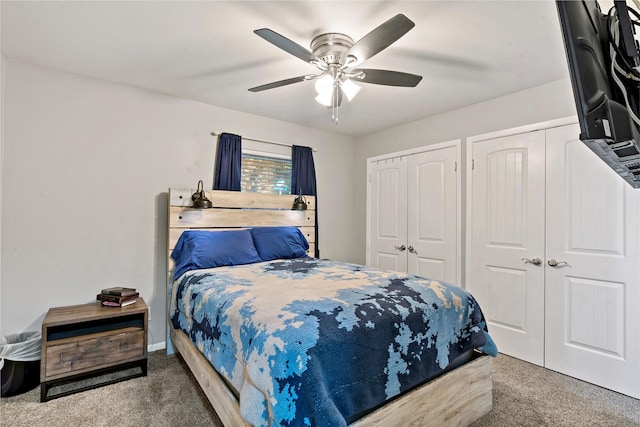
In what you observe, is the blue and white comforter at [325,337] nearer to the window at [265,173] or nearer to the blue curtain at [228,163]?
the blue curtain at [228,163]

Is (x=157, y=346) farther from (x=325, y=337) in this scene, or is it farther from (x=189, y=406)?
(x=325, y=337)

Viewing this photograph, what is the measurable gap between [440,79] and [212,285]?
2.54m

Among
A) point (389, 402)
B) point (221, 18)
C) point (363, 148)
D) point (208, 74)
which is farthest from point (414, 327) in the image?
point (363, 148)

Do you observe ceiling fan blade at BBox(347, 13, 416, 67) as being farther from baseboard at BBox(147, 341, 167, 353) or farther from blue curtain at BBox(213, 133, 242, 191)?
baseboard at BBox(147, 341, 167, 353)

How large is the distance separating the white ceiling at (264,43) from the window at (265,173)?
30.8 inches

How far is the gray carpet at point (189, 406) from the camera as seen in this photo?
1.94 metres

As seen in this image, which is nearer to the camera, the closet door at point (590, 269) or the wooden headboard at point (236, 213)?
the closet door at point (590, 269)

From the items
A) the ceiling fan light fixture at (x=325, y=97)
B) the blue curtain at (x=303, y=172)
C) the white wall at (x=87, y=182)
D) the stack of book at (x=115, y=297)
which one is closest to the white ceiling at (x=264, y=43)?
the white wall at (x=87, y=182)

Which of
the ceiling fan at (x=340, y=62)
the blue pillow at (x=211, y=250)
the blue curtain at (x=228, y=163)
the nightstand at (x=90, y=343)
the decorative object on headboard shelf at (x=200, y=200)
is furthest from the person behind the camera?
the blue curtain at (x=228, y=163)

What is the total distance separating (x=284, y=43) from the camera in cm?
175

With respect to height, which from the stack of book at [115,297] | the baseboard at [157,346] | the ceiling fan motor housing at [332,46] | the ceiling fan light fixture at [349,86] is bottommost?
the baseboard at [157,346]

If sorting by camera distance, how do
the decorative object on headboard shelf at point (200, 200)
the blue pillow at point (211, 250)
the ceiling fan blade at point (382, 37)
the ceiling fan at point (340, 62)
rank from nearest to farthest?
the ceiling fan blade at point (382, 37), the ceiling fan at point (340, 62), the blue pillow at point (211, 250), the decorative object on headboard shelf at point (200, 200)

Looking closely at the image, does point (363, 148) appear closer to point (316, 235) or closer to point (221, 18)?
point (316, 235)

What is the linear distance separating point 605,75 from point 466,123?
275 centimetres
